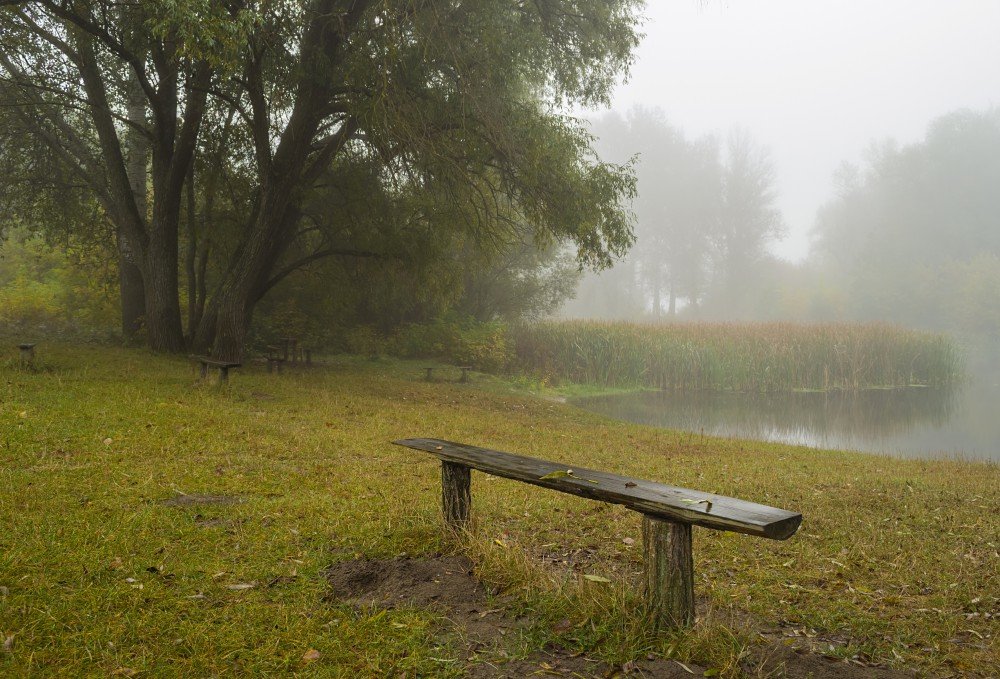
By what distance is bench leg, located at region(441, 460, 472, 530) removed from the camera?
15.7ft

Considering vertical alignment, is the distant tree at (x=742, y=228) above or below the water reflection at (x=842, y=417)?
above

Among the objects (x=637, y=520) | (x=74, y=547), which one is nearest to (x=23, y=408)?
(x=74, y=547)

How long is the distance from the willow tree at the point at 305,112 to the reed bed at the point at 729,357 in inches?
320

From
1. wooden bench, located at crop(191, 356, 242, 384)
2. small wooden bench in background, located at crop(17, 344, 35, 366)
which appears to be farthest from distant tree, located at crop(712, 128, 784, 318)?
small wooden bench in background, located at crop(17, 344, 35, 366)

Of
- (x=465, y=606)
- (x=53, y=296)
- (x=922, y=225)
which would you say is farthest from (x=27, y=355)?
(x=922, y=225)

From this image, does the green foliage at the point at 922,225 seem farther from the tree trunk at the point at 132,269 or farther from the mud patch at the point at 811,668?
the mud patch at the point at 811,668

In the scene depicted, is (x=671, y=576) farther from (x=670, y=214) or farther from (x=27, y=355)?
(x=670, y=214)

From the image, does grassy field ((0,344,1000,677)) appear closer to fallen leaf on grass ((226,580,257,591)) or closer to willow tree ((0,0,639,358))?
fallen leaf on grass ((226,580,257,591))

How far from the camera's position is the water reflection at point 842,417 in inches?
587

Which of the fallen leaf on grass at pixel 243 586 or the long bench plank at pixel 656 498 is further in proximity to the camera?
the fallen leaf on grass at pixel 243 586

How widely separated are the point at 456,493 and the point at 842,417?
16048mm

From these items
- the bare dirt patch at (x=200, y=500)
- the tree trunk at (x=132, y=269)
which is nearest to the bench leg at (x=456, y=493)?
the bare dirt patch at (x=200, y=500)

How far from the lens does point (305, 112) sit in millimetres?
12953

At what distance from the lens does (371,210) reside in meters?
15.5
